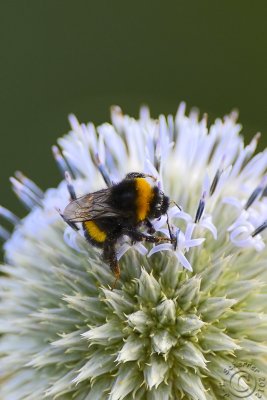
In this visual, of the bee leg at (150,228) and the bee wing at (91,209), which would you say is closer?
the bee wing at (91,209)

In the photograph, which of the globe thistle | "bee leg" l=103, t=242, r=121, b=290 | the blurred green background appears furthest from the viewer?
the blurred green background

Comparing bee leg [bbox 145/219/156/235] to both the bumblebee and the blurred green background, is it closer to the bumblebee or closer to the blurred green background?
the bumblebee

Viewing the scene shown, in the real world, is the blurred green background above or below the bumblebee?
above

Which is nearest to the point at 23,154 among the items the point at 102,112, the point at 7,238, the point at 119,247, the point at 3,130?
the point at 3,130

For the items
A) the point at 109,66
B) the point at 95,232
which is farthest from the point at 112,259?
the point at 109,66

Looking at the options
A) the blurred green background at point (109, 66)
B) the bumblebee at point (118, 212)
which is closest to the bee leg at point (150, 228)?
the bumblebee at point (118, 212)

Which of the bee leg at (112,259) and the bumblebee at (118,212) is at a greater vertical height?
the bumblebee at (118,212)

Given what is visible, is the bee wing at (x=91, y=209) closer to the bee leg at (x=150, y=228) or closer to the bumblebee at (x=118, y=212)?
the bumblebee at (x=118, y=212)

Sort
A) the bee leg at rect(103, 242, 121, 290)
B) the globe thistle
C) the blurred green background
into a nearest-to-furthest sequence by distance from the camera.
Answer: the globe thistle, the bee leg at rect(103, 242, 121, 290), the blurred green background

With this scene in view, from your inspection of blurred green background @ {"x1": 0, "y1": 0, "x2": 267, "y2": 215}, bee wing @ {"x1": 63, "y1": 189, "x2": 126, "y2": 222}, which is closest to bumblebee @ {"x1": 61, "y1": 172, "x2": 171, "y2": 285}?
bee wing @ {"x1": 63, "y1": 189, "x2": 126, "y2": 222}
